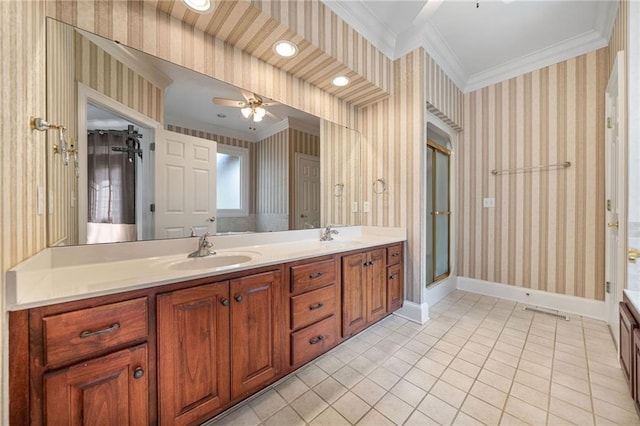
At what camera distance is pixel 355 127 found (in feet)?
9.35

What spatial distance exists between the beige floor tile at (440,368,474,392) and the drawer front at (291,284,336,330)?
83 cm

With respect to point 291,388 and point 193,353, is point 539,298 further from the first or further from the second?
point 193,353

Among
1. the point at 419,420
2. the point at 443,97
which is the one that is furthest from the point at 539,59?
the point at 419,420

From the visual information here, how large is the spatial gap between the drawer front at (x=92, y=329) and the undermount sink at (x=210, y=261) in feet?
1.41

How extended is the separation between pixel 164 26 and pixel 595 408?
10.8 ft

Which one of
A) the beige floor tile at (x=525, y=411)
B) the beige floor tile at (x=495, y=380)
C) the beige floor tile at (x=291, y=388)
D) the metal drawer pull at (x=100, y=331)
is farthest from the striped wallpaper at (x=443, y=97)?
the metal drawer pull at (x=100, y=331)

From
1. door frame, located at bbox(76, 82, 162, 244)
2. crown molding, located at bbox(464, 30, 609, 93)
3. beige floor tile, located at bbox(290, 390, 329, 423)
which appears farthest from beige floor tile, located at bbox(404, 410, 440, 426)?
crown molding, located at bbox(464, 30, 609, 93)

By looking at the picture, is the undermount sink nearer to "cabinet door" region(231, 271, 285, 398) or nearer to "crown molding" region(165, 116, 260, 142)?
"cabinet door" region(231, 271, 285, 398)

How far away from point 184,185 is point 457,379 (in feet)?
7.20

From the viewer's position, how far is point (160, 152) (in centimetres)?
158

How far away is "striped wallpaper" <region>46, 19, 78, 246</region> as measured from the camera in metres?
1.16

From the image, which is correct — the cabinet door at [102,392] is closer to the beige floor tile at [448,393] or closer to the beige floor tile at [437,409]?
the beige floor tile at [437,409]

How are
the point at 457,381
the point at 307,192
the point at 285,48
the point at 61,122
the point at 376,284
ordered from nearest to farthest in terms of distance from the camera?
the point at 61,122
the point at 457,381
the point at 285,48
the point at 376,284
the point at 307,192

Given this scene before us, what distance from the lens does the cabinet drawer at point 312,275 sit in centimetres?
154
